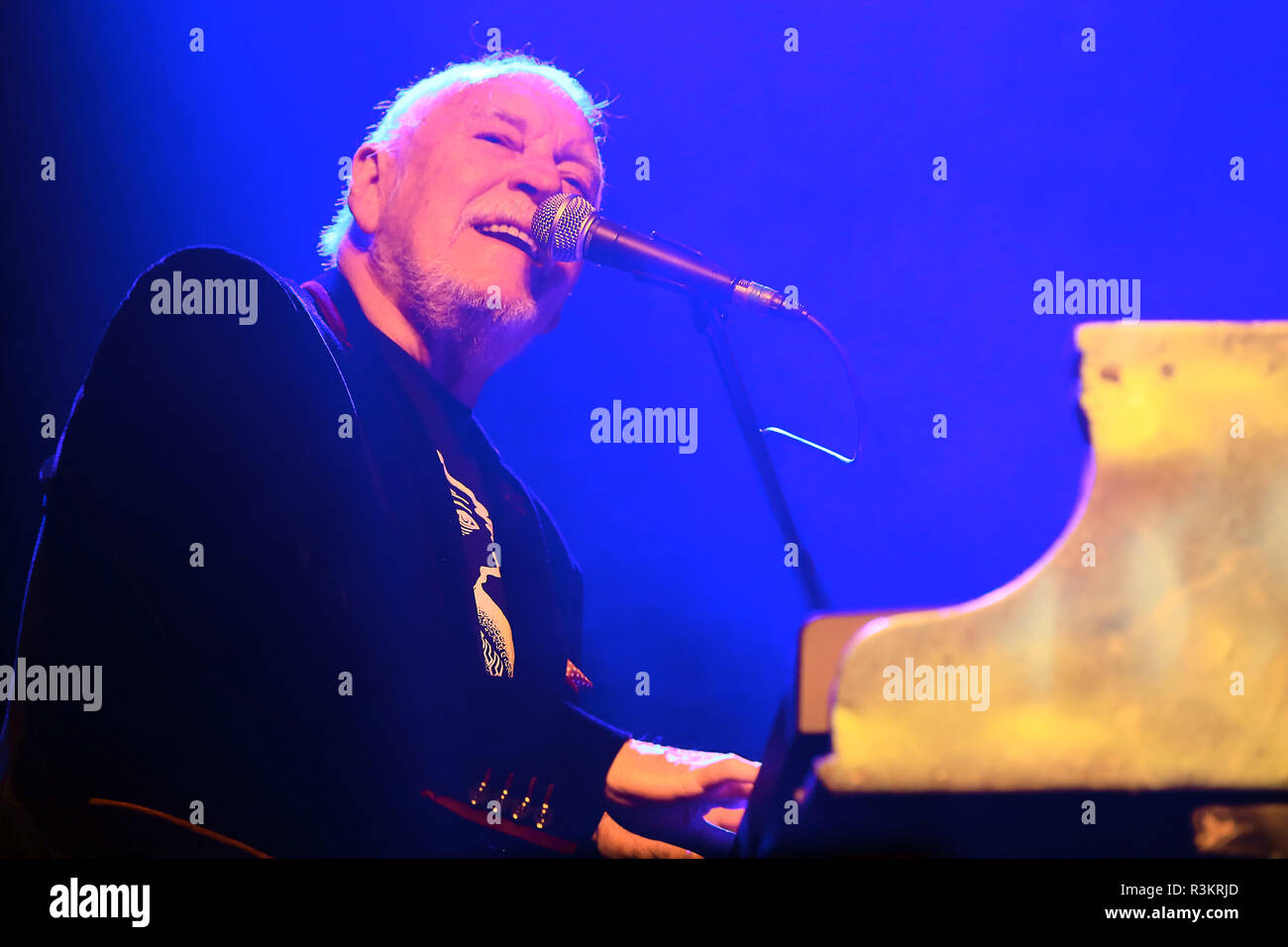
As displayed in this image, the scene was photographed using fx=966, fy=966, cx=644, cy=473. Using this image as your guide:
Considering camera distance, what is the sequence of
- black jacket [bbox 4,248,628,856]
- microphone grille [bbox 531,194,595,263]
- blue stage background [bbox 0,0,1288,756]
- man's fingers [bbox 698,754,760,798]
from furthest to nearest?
blue stage background [bbox 0,0,1288,756] < microphone grille [bbox 531,194,595,263] < man's fingers [bbox 698,754,760,798] < black jacket [bbox 4,248,628,856]

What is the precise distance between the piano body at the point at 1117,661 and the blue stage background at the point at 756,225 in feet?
3.47

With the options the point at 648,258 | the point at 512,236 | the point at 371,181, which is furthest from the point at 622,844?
the point at 371,181

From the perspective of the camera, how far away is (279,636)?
164 centimetres

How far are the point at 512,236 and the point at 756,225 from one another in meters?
0.53

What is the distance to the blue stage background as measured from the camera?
81.0 inches

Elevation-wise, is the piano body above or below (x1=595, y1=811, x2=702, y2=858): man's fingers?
above

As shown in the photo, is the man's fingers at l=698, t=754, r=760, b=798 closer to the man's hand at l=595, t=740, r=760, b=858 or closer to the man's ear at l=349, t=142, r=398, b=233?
the man's hand at l=595, t=740, r=760, b=858

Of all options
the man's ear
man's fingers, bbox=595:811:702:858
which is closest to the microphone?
the man's ear

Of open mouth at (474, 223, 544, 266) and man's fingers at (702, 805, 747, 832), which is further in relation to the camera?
open mouth at (474, 223, 544, 266)

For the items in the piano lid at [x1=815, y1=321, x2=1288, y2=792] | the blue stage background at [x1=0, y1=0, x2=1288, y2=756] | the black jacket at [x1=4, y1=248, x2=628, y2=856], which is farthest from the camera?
the blue stage background at [x1=0, y1=0, x2=1288, y2=756]

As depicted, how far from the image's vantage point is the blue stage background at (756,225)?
2.06 meters

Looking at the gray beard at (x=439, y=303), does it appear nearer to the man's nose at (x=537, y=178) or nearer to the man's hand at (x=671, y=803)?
the man's nose at (x=537, y=178)

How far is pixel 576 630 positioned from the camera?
205 centimetres

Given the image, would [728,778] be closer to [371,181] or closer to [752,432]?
[752,432]
